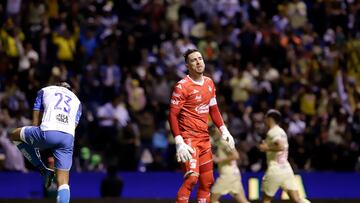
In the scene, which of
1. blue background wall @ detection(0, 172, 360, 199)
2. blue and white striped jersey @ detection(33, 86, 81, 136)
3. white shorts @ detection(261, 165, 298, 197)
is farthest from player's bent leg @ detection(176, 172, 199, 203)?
blue background wall @ detection(0, 172, 360, 199)

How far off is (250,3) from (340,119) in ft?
15.2

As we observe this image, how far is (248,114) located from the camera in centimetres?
2106

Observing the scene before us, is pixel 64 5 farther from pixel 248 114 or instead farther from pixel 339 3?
pixel 339 3

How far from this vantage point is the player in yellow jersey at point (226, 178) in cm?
1638

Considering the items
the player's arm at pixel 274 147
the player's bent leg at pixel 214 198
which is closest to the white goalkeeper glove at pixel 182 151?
the player's arm at pixel 274 147

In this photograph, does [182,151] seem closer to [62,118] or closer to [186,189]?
[186,189]

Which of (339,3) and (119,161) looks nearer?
(119,161)

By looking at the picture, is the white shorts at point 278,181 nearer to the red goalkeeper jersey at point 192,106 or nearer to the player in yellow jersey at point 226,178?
the player in yellow jersey at point 226,178

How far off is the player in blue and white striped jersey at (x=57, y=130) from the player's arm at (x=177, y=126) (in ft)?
4.49

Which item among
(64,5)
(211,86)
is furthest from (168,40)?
(211,86)

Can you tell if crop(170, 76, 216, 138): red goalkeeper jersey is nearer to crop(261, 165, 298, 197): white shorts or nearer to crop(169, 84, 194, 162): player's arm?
crop(169, 84, 194, 162): player's arm

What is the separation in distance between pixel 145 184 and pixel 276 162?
4847mm

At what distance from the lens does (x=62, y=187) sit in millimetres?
12383

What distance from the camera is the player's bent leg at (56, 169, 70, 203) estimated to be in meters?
12.3
